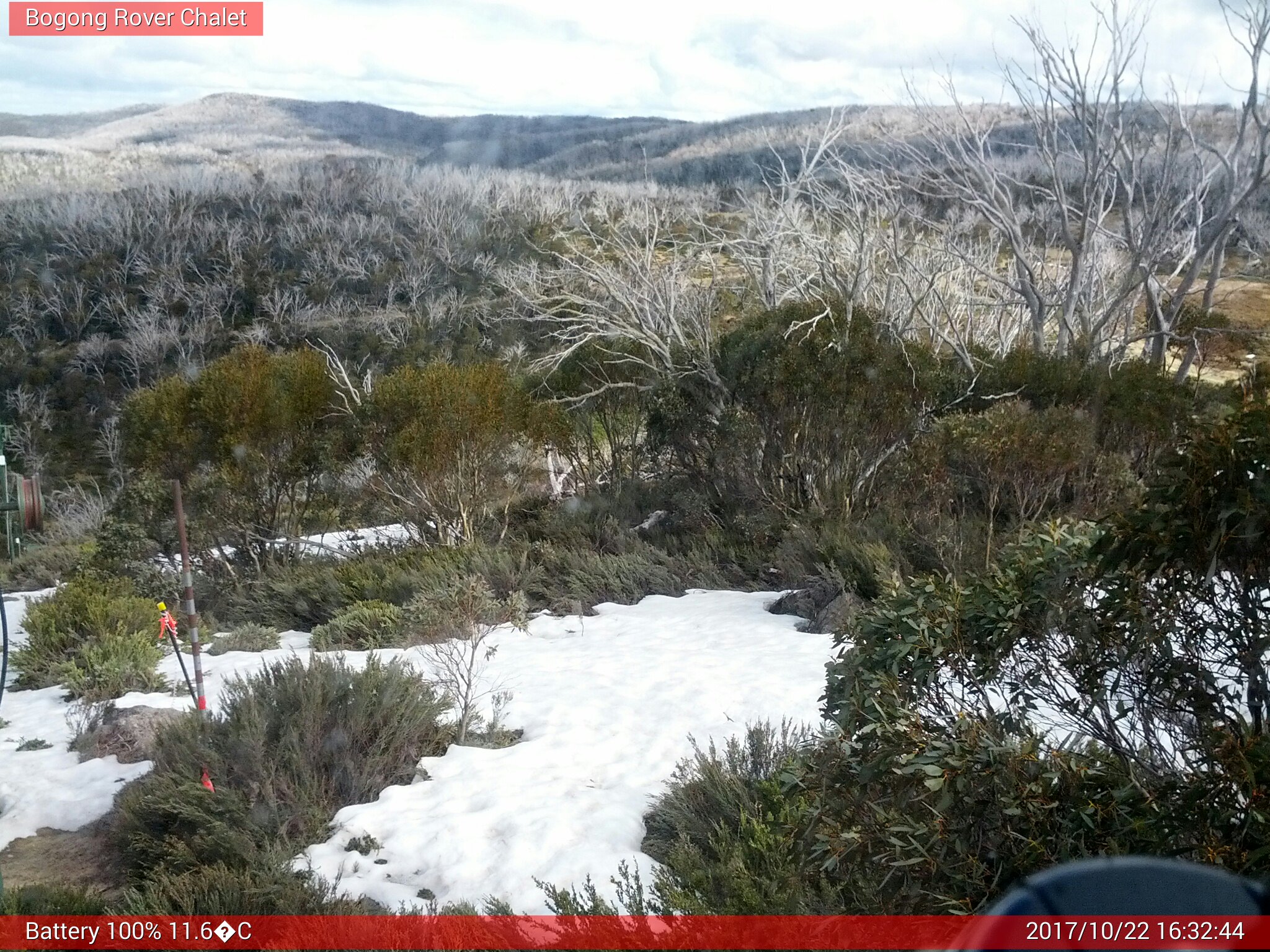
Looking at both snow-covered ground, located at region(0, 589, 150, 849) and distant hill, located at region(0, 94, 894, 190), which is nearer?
snow-covered ground, located at region(0, 589, 150, 849)

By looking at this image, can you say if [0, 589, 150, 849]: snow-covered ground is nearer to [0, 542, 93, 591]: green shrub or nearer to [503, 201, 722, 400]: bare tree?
[0, 542, 93, 591]: green shrub

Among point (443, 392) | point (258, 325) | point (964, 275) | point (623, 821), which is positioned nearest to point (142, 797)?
point (623, 821)

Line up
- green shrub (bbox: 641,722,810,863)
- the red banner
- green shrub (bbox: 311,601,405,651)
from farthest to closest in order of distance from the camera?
green shrub (bbox: 311,601,405,651)
green shrub (bbox: 641,722,810,863)
the red banner

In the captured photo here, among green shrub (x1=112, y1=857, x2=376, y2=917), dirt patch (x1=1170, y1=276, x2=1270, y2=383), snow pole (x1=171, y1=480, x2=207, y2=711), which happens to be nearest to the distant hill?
dirt patch (x1=1170, y1=276, x2=1270, y2=383)

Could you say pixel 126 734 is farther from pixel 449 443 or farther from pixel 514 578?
pixel 449 443

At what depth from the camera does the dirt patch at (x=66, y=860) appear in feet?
14.1

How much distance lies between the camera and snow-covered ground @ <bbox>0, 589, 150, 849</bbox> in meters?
4.99

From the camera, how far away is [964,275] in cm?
1517

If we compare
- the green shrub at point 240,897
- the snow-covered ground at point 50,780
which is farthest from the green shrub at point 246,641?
the green shrub at point 240,897

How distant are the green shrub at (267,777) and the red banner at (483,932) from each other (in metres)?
0.18

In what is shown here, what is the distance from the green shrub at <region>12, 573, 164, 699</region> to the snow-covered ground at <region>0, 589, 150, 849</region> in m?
0.42

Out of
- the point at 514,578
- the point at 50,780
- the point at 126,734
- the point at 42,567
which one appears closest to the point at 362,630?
the point at 514,578

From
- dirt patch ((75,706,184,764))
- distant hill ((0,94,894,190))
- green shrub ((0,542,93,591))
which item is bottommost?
green shrub ((0,542,93,591))

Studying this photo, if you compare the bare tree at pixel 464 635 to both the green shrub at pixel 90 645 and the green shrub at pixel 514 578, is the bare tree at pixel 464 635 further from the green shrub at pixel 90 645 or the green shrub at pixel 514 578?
the green shrub at pixel 90 645
